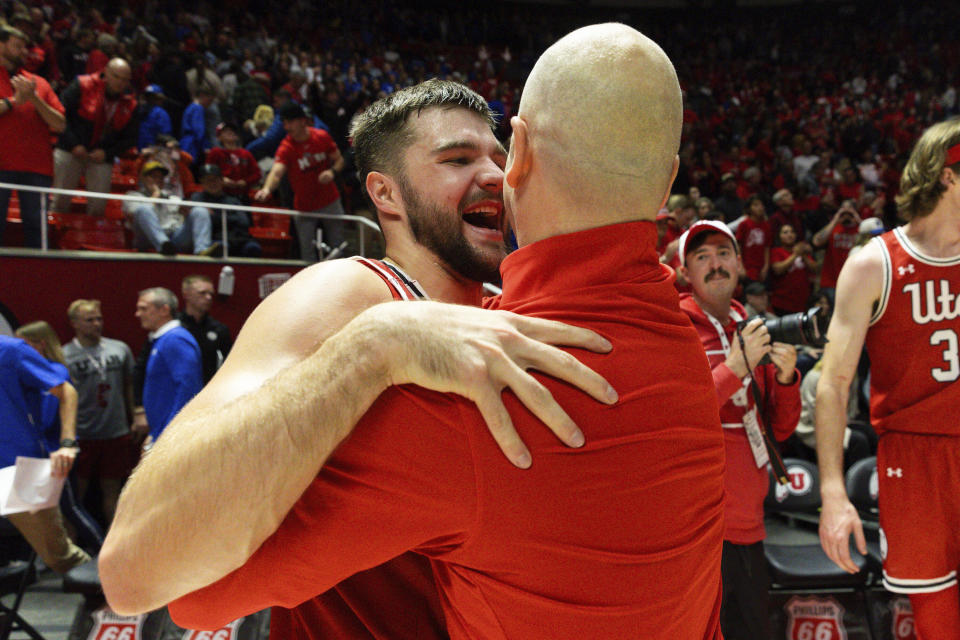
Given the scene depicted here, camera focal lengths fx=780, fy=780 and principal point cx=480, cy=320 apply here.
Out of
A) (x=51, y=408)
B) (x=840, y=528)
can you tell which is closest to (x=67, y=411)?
(x=51, y=408)

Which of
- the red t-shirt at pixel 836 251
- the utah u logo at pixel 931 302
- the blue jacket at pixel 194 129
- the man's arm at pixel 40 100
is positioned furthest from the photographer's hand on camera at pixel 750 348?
the blue jacket at pixel 194 129

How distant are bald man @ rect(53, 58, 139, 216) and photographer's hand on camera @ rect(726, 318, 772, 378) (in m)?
6.24

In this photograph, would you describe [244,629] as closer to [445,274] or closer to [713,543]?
[445,274]

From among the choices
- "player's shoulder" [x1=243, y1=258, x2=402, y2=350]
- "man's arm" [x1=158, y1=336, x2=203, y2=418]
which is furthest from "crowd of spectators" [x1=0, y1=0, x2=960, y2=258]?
"man's arm" [x1=158, y1=336, x2=203, y2=418]

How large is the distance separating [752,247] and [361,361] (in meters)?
9.06

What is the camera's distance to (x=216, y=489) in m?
0.96

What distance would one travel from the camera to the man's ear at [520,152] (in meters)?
1.10

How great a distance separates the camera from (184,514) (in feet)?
3.14

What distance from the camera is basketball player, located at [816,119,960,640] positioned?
269 cm

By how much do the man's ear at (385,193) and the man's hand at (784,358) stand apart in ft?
6.21

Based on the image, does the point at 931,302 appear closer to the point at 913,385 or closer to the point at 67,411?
the point at 913,385

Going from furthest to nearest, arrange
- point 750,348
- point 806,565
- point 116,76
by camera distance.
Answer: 1. point 116,76
2. point 806,565
3. point 750,348

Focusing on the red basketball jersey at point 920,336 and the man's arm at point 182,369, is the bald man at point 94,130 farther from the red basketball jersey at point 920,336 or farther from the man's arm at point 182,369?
the red basketball jersey at point 920,336

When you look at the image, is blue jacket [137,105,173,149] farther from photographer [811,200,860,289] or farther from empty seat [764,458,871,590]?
photographer [811,200,860,289]
